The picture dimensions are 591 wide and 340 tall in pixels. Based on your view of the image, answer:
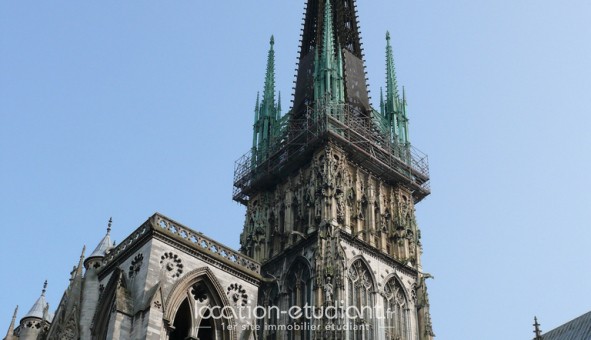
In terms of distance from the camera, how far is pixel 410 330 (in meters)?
52.4

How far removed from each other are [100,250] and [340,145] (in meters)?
18.9

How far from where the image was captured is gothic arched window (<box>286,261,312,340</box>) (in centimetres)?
4919

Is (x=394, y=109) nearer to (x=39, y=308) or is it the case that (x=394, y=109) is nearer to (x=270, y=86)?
(x=270, y=86)

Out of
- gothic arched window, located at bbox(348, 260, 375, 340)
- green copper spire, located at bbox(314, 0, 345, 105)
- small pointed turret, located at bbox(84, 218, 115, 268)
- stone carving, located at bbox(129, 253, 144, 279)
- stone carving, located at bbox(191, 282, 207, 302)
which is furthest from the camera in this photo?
green copper spire, located at bbox(314, 0, 345, 105)

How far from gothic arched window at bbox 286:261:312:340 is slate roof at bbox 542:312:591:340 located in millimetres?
13429

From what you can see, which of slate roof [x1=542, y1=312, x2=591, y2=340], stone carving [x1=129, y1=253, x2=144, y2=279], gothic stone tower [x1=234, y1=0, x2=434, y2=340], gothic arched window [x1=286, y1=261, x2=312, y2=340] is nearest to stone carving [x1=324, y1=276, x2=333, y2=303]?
gothic stone tower [x1=234, y1=0, x2=434, y2=340]

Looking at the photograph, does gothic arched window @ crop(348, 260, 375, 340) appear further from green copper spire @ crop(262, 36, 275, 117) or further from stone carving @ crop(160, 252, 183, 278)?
green copper spire @ crop(262, 36, 275, 117)

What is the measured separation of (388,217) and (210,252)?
21.6 meters

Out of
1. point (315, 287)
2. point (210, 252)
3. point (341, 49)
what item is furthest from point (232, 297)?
point (341, 49)

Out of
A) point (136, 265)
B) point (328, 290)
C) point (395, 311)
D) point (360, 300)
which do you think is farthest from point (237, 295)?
point (395, 311)

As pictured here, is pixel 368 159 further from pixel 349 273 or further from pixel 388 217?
pixel 349 273

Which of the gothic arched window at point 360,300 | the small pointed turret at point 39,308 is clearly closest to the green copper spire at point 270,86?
the gothic arched window at point 360,300

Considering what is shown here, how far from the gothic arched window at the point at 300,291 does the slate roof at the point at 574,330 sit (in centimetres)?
1343

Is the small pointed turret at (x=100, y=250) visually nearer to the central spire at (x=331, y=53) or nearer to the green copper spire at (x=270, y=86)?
the central spire at (x=331, y=53)
